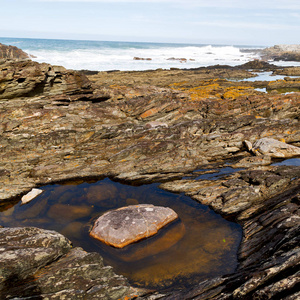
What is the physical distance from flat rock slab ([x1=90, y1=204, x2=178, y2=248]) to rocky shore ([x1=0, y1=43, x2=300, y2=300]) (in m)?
2.19

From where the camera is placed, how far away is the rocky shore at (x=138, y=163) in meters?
9.26

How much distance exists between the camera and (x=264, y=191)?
17141 mm

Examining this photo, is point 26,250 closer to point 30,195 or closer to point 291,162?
point 30,195

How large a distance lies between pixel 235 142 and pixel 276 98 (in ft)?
53.6

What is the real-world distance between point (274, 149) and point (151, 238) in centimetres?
1674

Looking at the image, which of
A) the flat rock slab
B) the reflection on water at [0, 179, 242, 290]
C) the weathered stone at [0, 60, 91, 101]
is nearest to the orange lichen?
the weathered stone at [0, 60, 91, 101]

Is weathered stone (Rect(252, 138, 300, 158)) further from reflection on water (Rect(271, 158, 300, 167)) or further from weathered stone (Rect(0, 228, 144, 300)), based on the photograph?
weathered stone (Rect(0, 228, 144, 300))

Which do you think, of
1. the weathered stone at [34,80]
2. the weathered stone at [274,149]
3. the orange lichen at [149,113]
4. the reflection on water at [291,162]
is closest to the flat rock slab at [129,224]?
the weathered stone at [274,149]

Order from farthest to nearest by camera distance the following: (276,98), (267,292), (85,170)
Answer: (276,98)
(85,170)
(267,292)

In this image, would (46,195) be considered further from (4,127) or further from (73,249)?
(4,127)

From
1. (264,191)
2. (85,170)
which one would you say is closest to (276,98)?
(264,191)

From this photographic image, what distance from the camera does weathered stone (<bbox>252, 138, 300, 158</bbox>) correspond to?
23.9m

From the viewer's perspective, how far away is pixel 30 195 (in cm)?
1819

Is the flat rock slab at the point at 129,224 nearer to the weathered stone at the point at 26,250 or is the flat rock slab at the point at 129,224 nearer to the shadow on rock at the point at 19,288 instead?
the weathered stone at the point at 26,250
